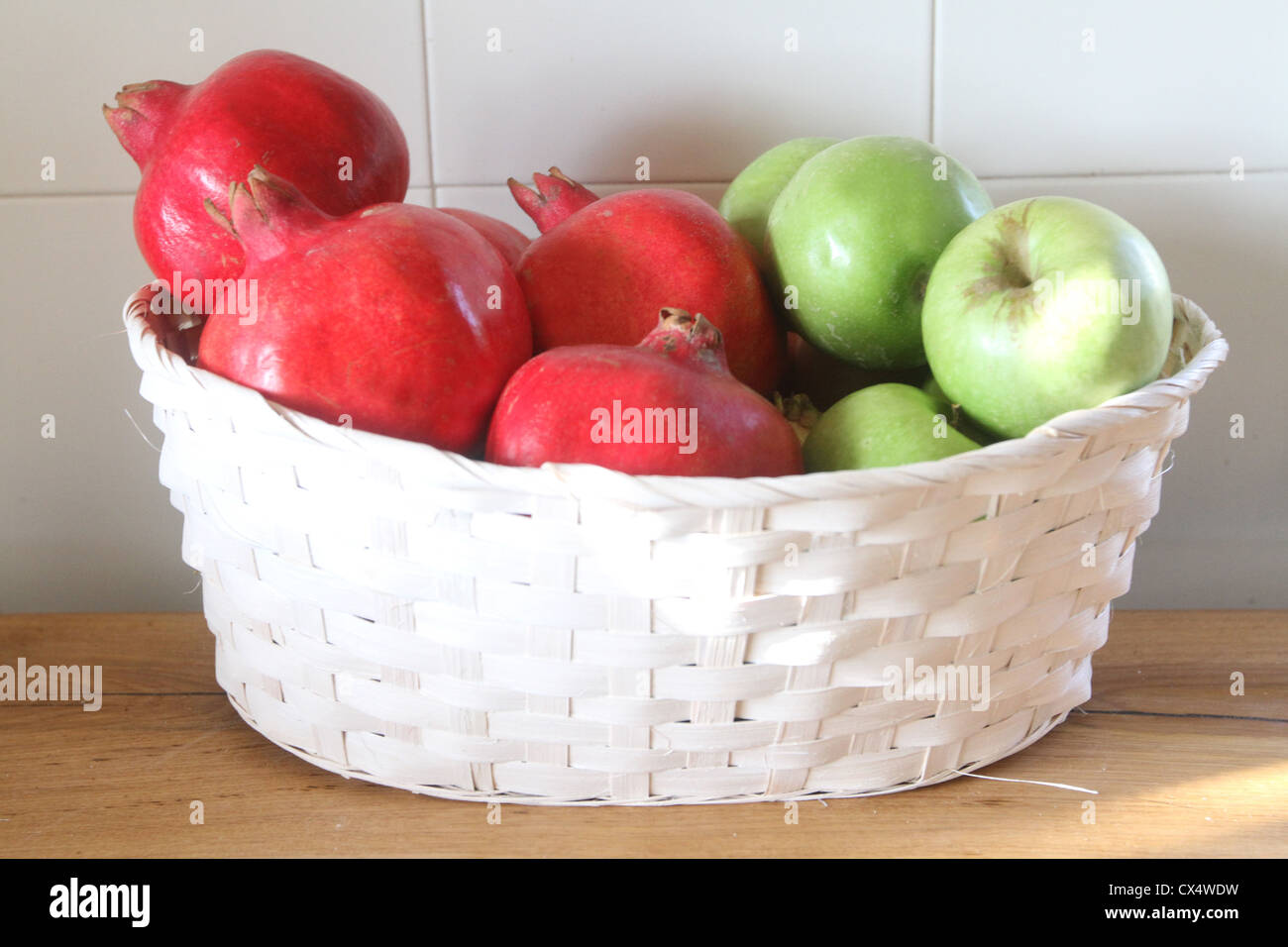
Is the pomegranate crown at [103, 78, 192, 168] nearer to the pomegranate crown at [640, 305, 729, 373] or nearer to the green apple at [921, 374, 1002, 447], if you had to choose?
the pomegranate crown at [640, 305, 729, 373]

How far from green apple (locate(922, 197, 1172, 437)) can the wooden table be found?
210mm

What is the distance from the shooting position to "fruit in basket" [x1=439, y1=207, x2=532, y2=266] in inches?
28.8

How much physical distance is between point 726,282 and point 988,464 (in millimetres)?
217

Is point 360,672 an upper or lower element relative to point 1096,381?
lower

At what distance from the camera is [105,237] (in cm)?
93

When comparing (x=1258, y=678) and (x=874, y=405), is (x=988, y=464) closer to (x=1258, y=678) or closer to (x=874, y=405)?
(x=874, y=405)

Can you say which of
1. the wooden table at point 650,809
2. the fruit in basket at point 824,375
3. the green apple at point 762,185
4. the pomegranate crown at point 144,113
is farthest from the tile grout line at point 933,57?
the pomegranate crown at point 144,113

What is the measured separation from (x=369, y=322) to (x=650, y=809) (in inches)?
11.6

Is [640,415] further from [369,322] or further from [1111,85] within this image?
[1111,85]

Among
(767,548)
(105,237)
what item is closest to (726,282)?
(767,548)

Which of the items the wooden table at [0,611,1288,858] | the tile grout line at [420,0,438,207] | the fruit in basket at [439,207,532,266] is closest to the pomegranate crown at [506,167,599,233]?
the fruit in basket at [439,207,532,266]

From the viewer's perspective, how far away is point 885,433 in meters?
0.62

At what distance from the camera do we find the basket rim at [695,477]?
495 millimetres

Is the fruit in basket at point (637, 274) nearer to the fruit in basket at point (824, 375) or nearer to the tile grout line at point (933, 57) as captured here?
the fruit in basket at point (824, 375)
